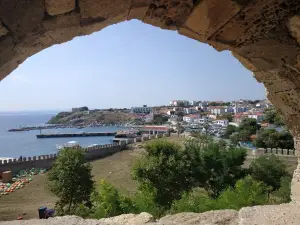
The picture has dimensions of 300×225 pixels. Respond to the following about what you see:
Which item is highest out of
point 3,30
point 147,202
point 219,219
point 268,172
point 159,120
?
point 3,30

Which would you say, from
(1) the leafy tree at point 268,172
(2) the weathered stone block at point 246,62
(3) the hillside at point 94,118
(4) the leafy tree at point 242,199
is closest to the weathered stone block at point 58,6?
(2) the weathered stone block at point 246,62

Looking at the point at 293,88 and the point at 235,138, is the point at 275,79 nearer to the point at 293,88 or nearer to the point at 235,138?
the point at 293,88

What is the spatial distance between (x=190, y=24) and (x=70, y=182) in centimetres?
1214

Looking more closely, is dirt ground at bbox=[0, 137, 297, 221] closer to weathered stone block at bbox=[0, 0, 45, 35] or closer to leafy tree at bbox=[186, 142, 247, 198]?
leafy tree at bbox=[186, 142, 247, 198]

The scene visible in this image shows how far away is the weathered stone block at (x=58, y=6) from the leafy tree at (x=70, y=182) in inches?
480

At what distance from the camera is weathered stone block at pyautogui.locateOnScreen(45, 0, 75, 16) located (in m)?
2.09

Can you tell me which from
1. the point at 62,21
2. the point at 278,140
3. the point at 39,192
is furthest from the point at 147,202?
the point at 278,140

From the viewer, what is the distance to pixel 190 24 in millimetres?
2707

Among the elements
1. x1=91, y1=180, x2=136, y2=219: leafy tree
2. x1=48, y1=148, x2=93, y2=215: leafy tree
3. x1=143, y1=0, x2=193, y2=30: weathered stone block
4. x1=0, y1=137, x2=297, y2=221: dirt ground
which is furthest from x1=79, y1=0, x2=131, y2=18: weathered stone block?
x1=0, y1=137, x2=297, y2=221: dirt ground

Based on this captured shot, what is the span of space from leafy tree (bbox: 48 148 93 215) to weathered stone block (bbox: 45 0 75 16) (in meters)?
12.2

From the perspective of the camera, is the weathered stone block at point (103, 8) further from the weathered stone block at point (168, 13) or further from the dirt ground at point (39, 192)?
the dirt ground at point (39, 192)

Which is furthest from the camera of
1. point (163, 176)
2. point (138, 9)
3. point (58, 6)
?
point (163, 176)

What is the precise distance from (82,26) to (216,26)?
1222mm

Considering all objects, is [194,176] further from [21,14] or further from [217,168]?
[21,14]
